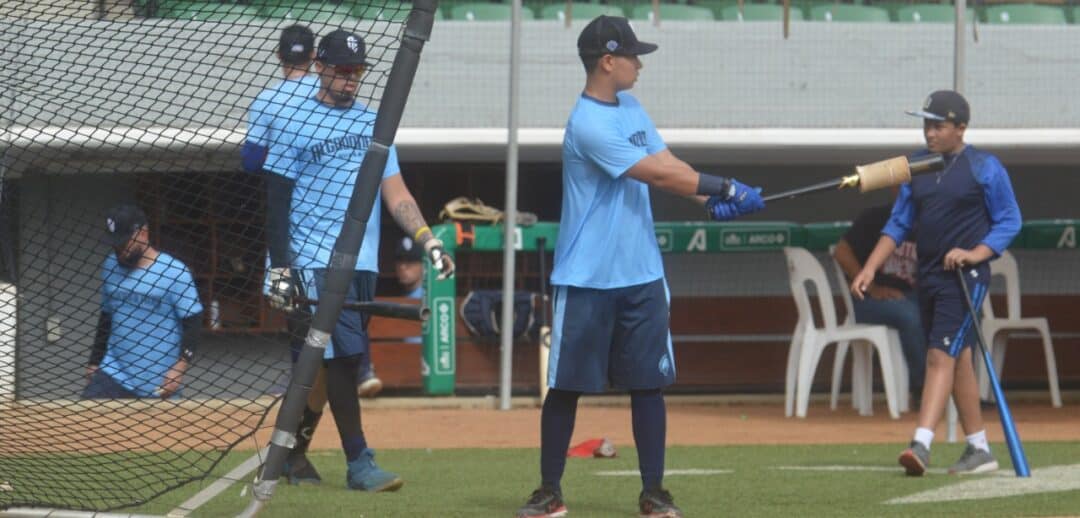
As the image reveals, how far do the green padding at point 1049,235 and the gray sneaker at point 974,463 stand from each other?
617cm

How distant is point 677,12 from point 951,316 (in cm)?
648

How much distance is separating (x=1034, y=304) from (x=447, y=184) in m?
5.06

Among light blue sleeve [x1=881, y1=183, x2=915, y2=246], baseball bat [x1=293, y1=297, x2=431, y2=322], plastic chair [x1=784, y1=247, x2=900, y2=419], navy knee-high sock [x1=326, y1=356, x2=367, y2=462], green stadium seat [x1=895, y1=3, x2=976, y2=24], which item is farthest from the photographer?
green stadium seat [x1=895, y1=3, x2=976, y2=24]

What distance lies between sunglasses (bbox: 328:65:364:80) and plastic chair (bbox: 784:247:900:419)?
6676 millimetres

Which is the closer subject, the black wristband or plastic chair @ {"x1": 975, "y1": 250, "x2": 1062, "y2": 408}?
the black wristband

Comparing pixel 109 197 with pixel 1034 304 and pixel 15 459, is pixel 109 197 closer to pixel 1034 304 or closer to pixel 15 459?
pixel 15 459

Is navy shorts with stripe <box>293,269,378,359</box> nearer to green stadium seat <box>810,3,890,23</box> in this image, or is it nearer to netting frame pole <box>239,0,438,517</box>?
netting frame pole <box>239,0,438,517</box>

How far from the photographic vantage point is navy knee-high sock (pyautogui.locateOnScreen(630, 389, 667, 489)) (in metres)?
6.18

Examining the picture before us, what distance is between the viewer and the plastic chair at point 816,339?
12234 mm

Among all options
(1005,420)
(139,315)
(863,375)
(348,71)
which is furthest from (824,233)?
(348,71)

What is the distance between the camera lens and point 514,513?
20.9ft

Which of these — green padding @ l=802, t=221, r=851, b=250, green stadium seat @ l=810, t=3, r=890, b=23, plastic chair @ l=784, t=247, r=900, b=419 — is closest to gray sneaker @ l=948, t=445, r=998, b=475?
plastic chair @ l=784, t=247, r=900, b=419

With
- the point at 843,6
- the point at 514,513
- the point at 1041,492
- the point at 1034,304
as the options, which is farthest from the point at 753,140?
the point at 514,513

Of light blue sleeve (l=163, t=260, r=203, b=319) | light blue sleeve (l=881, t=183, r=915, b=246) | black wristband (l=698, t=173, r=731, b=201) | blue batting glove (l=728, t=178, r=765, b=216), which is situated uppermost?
black wristband (l=698, t=173, r=731, b=201)
